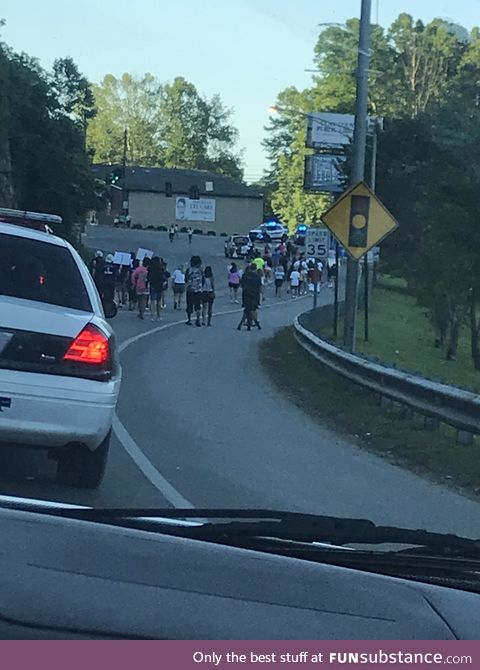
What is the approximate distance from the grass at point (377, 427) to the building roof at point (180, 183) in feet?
325

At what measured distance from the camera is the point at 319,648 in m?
2.24

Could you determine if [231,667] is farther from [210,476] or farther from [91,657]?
[210,476]

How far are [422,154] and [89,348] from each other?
45.9 m

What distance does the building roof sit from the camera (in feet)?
388

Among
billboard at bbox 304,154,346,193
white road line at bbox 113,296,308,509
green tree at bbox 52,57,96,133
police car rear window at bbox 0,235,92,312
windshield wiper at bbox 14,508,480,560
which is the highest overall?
green tree at bbox 52,57,96,133

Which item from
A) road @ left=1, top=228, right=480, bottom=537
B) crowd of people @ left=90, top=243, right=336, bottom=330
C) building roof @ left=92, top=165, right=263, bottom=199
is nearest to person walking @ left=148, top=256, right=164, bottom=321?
crowd of people @ left=90, top=243, right=336, bottom=330

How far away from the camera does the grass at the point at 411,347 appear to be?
28.5 metres

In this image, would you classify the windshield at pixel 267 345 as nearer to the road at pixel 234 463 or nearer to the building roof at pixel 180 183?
the road at pixel 234 463

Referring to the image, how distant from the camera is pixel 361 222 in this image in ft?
62.0

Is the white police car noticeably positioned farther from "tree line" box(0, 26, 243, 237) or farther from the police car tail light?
"tree line" box(0, 26, 243, 237)

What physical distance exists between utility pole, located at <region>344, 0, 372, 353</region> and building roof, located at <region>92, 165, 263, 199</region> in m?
95.1

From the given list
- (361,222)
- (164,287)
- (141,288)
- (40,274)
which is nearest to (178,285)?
(164,287)

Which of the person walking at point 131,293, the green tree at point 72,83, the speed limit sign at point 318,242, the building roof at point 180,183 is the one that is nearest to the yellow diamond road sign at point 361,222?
the speed limit sign at point 318,242

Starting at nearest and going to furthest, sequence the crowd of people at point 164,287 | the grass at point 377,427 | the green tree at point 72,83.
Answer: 1. the grass at point 377,427
2. the crowd of people at point 164,287
3. the green tree at point 72,83
